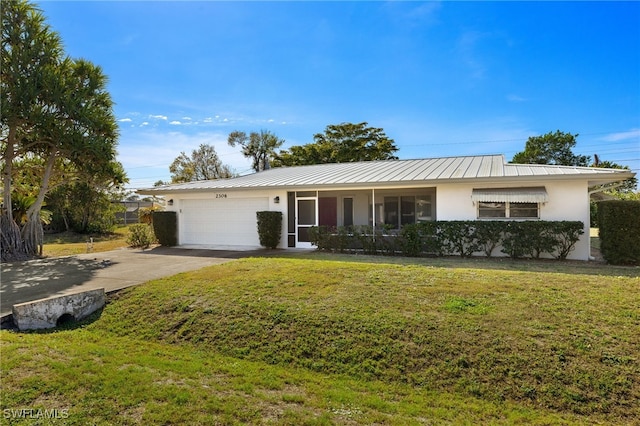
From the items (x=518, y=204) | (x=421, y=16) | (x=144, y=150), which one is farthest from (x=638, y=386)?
(x=144, y=150)

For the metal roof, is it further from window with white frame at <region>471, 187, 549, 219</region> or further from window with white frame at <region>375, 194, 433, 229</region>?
window with white frame at <region>375, 194, 433, 229</region>

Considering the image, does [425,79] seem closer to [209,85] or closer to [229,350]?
[209,85]

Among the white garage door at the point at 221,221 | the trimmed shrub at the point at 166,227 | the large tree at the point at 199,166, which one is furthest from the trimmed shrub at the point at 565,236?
the large tree at the point at 199,166

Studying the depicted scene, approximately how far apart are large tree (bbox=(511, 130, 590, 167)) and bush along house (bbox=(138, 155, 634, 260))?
21.1 metres

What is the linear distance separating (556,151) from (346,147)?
19.9 metres

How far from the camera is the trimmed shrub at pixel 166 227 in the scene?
1588cm

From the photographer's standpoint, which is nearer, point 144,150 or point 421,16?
point 421,16

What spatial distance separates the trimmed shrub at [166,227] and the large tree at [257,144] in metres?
25.3

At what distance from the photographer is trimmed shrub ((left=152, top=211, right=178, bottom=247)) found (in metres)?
15.9

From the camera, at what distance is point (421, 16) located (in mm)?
10570

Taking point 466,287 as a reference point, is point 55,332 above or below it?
below

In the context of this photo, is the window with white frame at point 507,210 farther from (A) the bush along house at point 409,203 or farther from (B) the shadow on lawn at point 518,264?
(B) the shadow on lawn at point 518,264

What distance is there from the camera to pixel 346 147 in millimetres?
34031

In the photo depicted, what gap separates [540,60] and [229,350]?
659 inches
